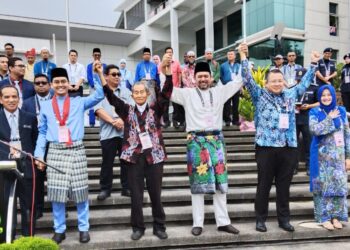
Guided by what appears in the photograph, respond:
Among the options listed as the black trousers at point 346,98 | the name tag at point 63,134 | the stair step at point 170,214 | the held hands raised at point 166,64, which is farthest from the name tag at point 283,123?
the black trousers at point 346,98

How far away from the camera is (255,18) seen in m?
20.7

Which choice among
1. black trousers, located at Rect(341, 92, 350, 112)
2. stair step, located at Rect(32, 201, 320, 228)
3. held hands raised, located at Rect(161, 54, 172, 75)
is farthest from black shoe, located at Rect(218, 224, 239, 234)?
black trousers, located at Rect(341, 92, 350, 112)

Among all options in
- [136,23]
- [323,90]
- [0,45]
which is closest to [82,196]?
[323,90]

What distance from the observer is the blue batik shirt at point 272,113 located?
13.4ft

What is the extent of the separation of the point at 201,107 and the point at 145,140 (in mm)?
753

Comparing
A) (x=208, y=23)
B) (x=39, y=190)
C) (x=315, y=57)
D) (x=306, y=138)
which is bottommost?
(x=39, y=190)

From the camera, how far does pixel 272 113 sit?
4137mm

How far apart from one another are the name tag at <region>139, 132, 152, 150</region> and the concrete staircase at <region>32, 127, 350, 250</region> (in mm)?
1018

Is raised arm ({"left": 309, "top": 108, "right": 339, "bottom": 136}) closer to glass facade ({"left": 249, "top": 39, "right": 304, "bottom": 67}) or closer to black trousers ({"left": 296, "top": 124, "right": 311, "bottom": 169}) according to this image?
black trousers ({"left": 296, "top": 124, "right": 311, "bottom": 169})

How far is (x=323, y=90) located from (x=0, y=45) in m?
19.8

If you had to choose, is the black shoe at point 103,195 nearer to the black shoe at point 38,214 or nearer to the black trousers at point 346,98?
the black shoe at point 38,214

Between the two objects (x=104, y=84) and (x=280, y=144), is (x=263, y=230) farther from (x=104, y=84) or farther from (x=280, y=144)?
(x=104, y=84)

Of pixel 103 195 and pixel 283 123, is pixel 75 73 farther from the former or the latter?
pixel 283 123

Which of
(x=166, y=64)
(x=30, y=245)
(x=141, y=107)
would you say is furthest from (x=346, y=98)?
(x=30, y=245)
